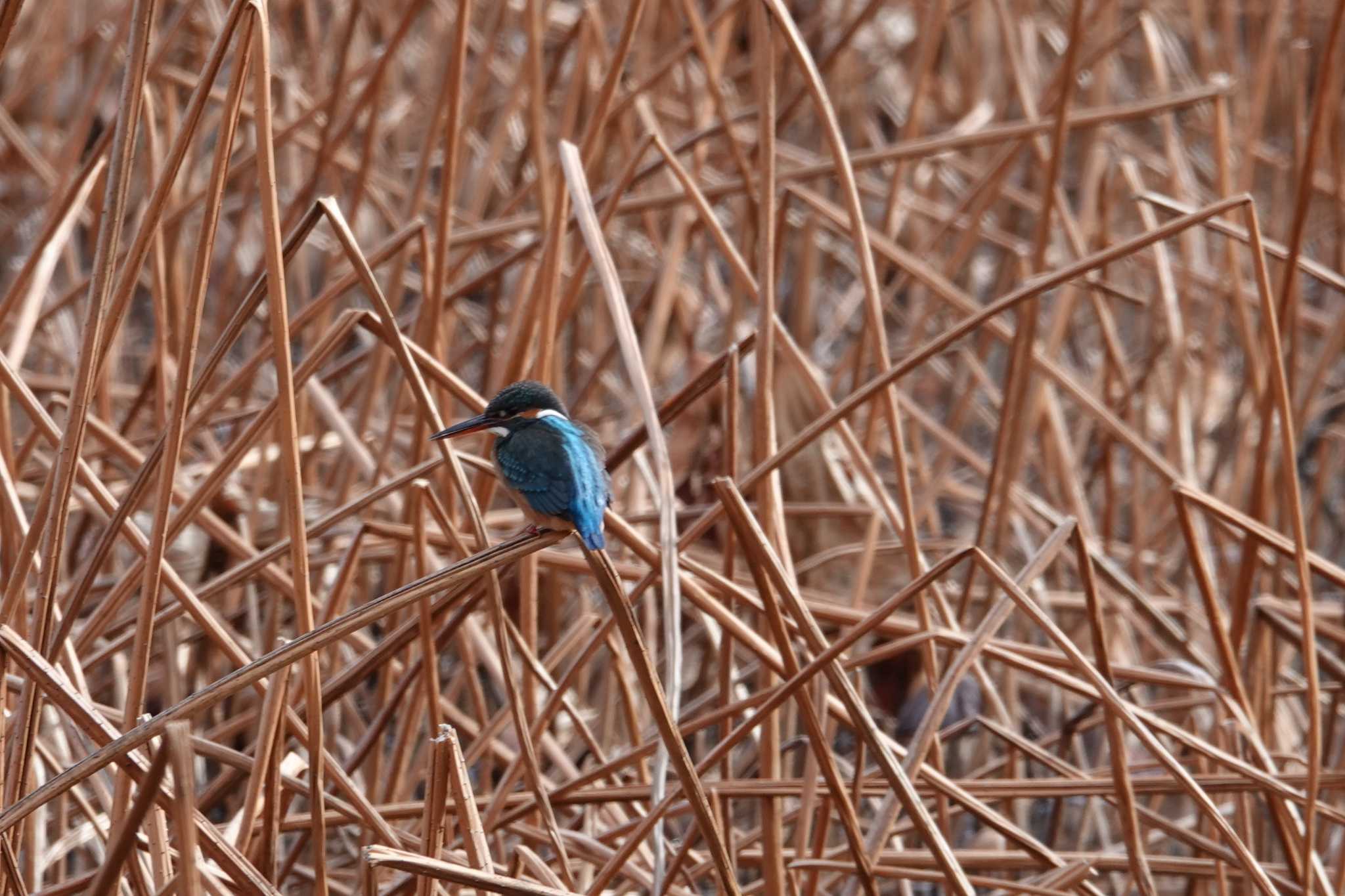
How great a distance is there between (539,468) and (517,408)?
6.6 inches

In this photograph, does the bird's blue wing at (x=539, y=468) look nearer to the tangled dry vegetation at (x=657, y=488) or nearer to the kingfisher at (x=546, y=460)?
the kingfisher at (x=546, y=460)

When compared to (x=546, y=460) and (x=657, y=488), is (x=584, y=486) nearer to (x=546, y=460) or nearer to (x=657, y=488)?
(x=546, y=460)

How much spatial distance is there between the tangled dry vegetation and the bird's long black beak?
0.12 ft

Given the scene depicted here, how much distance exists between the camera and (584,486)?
205 cm

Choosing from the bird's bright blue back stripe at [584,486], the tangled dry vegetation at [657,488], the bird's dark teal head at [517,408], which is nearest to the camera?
the tangled dry vegetation at [657,488]

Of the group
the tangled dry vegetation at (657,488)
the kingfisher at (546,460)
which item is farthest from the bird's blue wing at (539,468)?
the tangled dry vegetation at (657,488)

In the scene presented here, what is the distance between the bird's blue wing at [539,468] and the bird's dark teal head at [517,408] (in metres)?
0.02

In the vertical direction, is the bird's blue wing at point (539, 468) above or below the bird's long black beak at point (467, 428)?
below

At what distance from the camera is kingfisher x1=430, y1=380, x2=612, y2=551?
2023 mm

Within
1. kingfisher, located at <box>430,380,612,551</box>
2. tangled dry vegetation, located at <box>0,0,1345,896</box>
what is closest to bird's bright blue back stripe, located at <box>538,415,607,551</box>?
kingfisher, located at <box>430,380,612,551</box>

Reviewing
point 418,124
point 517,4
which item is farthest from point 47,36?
point 517,4

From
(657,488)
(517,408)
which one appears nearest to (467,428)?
(517,408)

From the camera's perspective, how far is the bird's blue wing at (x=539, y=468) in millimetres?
2029

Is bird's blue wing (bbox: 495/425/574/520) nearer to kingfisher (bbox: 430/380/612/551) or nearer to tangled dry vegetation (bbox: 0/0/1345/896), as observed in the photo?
kingfisher (bbox: 430/380/612/551)
